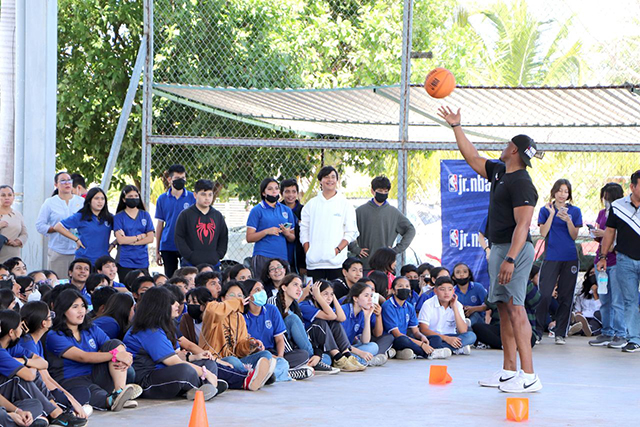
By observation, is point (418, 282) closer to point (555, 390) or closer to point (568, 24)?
point (555, 390)

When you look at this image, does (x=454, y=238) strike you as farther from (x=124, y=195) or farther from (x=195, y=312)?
(x=195, y=312)

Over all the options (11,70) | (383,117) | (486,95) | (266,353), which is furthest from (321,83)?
(266,353)

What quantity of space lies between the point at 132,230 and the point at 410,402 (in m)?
4.22

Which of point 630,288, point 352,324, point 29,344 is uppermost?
point 630,288

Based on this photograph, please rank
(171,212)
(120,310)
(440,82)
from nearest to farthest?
(120,310)
(440,82)
(171,212)

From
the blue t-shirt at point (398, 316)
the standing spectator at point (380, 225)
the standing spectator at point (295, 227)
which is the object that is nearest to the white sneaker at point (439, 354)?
the blue t-shirt at point (398, 316)

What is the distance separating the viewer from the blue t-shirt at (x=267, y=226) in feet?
32.4

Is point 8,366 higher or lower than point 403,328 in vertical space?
higher

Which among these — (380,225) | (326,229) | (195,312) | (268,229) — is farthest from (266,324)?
(380,225)

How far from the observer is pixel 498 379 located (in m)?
7.46

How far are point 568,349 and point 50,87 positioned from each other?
6.73 m

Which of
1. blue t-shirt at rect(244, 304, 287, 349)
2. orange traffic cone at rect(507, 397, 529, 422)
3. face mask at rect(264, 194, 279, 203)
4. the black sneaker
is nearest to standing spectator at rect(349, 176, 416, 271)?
face mask at rect(264, 194, 279, 203)

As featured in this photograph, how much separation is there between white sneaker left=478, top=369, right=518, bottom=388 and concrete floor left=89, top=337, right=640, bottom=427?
0.33 feet

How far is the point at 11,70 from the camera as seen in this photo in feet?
36.9
